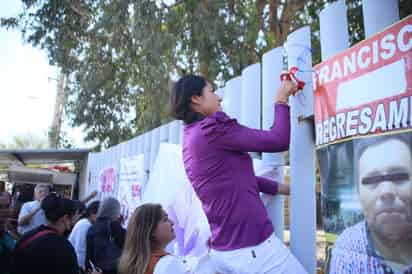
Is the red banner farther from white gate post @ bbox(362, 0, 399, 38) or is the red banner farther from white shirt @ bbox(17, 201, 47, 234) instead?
white shirt @ bbox(17, 201, 47, 234)

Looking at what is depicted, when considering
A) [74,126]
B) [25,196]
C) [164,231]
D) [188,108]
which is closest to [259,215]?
[188,108]

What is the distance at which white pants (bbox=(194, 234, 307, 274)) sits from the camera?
161 cm

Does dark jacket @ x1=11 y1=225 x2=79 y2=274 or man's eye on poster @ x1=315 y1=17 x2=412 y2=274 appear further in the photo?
dark jacket @ x1=11 y1=225 x2=79 y2=274

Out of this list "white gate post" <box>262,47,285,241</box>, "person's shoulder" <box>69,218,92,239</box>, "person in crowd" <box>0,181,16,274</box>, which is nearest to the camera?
"white gate post" <box>262,47,285,241</box>

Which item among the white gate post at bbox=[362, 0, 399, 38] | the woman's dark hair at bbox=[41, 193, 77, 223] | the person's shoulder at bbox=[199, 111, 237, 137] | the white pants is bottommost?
the white pants

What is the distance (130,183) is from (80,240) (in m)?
1.21

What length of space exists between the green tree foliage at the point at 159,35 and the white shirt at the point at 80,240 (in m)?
3.66

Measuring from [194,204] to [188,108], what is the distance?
0.75m

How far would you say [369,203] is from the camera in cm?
153

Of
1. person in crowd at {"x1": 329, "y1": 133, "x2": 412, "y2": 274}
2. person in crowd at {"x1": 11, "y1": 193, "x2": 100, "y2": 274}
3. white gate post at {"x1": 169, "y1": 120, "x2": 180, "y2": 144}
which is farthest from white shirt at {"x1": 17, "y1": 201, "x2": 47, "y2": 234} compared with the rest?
person in crowd at {"x1": 329, "y1": 133, "x2": 412, "y2": 274}

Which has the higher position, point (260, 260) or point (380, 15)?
point (380, 15)

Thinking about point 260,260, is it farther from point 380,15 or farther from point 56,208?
point 56,208

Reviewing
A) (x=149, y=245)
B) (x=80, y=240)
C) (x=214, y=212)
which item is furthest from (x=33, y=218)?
(x=214, y=212)

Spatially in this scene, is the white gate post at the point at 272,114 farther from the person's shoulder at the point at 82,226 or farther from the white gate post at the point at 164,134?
the person's shoulder at the point at 82,226
